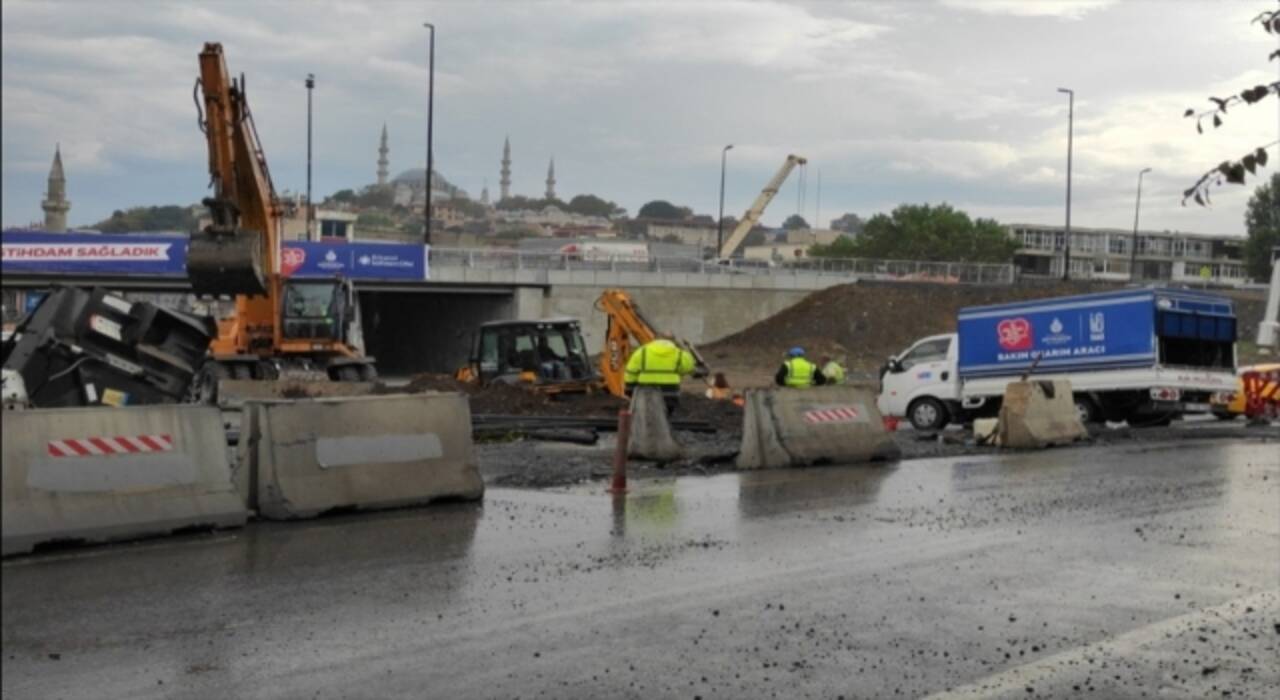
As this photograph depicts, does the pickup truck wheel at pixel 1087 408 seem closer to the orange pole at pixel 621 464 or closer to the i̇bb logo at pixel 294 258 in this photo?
the orange pole at pixel 621 464

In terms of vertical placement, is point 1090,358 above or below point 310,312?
below

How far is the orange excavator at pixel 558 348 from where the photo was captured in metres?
27.7

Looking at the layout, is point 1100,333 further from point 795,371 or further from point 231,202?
point 231,202

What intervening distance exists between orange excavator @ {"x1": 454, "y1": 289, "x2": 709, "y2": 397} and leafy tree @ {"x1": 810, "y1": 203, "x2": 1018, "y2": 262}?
109180 millimetres

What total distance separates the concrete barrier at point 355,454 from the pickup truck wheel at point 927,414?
52.9 feet

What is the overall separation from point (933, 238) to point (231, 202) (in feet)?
394

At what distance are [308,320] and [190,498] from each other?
16.3 meters

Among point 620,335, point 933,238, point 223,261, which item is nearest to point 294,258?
point 620,335

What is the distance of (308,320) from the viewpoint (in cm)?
2623

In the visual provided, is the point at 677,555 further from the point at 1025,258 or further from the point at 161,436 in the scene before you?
the point at 1025,258

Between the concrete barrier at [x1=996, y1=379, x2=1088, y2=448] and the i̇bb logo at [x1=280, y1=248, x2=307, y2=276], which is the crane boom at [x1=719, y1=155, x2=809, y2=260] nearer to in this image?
the i̇bb logo at [x1=280, y1=248, x2=307, y2=276]

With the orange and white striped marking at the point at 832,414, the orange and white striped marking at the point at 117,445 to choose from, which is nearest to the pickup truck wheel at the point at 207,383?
the orange and white striped marking at the point at 832,414

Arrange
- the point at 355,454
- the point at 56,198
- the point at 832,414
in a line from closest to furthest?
the point at 56,198, the point at 355,454, the point at 832,414

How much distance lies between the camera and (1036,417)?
2164cm
